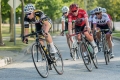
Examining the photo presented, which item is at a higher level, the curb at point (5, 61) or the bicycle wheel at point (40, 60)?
the bicycle wheel at point (40, 60)

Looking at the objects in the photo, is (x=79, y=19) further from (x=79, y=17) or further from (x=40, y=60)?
(x=40, y=60)

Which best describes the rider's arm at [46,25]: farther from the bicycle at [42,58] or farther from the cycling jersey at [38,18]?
the bicycle at [42,58]

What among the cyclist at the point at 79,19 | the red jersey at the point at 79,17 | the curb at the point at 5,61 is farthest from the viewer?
the curb at the point at 5,61

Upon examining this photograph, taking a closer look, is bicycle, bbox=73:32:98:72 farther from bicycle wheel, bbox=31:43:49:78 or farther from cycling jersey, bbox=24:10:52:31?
cycling jersey, bbox=24:10:52:31

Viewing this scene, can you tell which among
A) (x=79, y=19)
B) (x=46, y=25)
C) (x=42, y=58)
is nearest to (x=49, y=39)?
(x=46, y=25)

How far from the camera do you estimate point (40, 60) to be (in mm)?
10359

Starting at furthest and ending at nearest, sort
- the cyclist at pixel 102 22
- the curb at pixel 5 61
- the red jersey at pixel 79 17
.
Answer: the curb at pixel 5 61, the cyclist at pixel 102 22, the red jersey at pixel 79 17

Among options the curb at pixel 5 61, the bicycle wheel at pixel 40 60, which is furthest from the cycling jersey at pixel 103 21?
the bicycle wheel at pixel 40 60

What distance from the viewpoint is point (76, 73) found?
11.3m

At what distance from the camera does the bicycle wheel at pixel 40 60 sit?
33.5ft

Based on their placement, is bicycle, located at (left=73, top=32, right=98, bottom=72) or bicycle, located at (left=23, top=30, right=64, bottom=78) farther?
bicycle, located at (left=73, top=32, right=98, bottom=72)

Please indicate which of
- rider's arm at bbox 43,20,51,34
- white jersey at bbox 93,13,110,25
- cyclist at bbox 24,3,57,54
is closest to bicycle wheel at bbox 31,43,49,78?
cyclist at bbox 24,3,57,54

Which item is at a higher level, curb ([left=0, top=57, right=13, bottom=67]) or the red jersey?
the red jersey

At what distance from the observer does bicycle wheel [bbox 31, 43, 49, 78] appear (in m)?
10.2
